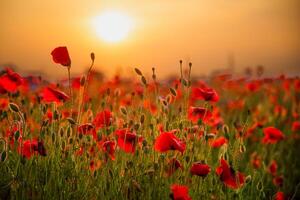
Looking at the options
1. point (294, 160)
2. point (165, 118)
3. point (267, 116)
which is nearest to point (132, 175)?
point (165, 118)

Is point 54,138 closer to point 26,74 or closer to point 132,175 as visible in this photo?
point 132,175

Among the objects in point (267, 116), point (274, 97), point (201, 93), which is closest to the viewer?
point (201, 93)

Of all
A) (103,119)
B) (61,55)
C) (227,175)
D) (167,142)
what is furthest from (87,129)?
(227,175)

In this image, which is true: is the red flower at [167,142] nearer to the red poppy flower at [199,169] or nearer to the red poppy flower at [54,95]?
the red poppy flower at [199,169]

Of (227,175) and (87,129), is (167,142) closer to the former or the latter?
(227,175)

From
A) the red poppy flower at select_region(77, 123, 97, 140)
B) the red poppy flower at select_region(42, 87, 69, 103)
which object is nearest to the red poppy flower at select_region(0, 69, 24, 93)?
the red poppy flower at select_region(42, 87, 69, 103)

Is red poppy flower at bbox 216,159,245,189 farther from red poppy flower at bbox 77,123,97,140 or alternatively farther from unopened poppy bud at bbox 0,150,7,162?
unopened poppy bud at bbox 0,150,7,162
